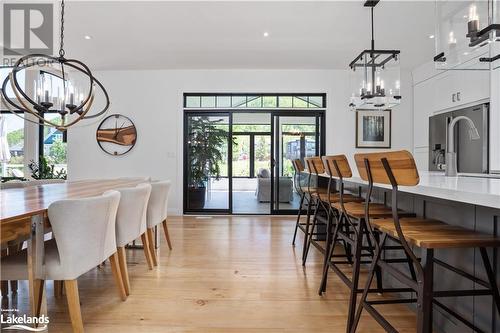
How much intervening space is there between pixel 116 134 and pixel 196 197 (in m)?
2.04

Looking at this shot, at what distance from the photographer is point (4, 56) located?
16.8 feet

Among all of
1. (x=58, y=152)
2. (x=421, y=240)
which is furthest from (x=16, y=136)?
(x=421, y=240)

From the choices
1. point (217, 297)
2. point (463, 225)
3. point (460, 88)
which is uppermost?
point (460, 88)

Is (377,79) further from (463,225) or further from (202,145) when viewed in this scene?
(202,145)

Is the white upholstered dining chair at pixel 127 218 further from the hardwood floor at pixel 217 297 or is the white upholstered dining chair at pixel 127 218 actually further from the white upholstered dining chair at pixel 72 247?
the white upholstered dining chair at pixel 72 247

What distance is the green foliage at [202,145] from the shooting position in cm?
615

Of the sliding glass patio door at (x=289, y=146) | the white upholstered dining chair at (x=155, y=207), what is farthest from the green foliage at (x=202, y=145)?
the white upholstered dining chair at (x=155, y=207)

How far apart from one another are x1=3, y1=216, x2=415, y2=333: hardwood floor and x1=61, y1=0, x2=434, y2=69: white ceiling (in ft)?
9.60

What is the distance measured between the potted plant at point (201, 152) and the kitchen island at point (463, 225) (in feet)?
14.9

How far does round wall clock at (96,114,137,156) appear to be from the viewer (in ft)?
20.0

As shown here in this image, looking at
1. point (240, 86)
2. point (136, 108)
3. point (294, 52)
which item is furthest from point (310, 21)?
point (136, 108)

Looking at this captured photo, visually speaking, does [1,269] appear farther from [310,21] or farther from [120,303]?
[310,21]

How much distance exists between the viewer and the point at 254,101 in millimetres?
6102

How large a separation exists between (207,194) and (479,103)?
15.5 ft
